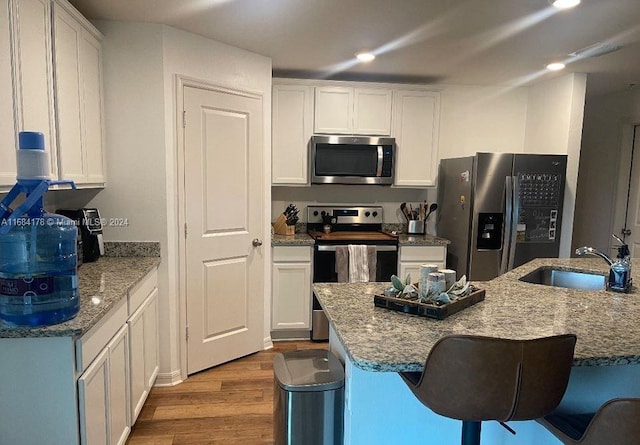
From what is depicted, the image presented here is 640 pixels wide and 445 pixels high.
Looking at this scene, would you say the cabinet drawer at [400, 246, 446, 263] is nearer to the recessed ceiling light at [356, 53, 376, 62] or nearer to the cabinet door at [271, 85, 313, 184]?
the cabinet door at [271, 85, 313, 184]

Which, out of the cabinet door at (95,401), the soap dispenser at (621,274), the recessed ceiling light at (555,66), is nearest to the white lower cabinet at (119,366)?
the cabinet door at (95,401)

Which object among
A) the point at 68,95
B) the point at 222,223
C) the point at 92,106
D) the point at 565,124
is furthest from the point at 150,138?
the point at 565,124

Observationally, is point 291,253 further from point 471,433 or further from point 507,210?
point 471,433

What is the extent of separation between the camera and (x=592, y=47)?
9.53 ft

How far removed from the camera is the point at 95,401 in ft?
5.41

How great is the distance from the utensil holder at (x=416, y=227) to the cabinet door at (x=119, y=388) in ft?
9.05

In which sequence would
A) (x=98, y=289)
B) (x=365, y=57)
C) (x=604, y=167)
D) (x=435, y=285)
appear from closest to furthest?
(x=435, y=285) → (x=98, y=289) → (x=365, y=57) → (x=604, y=167)

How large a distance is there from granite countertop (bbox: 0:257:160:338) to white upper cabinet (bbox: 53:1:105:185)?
49 centimetres

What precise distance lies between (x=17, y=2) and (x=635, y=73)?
14.1 ft

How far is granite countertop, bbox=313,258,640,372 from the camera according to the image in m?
1.25

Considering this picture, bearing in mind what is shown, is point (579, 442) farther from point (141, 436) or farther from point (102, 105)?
point (102, 105)

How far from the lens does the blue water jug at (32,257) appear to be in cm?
144

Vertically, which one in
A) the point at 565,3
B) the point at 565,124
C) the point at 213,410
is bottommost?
the point at 213,410

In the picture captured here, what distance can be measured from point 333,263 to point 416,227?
1.00 meters
